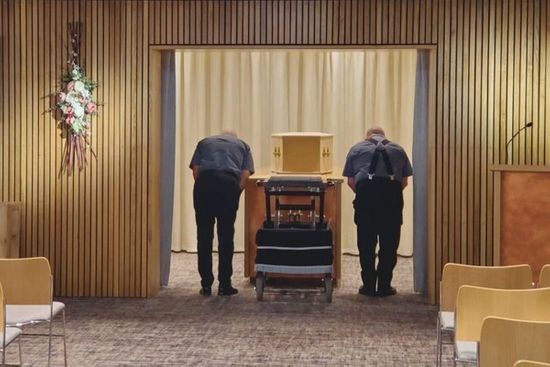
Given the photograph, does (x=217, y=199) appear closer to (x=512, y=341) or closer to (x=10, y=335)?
(x=10, y=335)

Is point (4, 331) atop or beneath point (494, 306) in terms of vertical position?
beneath

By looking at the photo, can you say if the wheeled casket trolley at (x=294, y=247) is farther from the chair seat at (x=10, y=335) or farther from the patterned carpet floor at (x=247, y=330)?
the chair seat at (x=10, y=335)

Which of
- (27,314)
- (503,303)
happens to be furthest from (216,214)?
(503,303)

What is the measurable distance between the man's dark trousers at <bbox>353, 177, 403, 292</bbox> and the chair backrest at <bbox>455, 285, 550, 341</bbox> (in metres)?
4.72

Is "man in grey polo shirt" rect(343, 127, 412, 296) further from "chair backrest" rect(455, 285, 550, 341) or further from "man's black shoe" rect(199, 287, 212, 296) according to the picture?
"chair backrest" rect(455, 285, 550, 341)

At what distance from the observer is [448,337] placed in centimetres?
838

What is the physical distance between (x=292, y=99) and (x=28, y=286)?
7243 millimetres

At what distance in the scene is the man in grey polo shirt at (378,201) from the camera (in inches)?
405

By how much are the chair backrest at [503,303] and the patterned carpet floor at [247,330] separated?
2027 mm

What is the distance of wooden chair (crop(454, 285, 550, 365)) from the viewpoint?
553 cm

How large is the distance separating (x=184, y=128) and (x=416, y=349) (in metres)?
6.38

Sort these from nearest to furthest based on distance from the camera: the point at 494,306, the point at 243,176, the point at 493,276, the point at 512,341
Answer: the point at 512,341 < the point at 494,306 < the point at 493,276 < the point at 243,176

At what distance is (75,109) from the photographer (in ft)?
33.1

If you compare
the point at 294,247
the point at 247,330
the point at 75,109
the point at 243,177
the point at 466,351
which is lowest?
the point at 247,330
